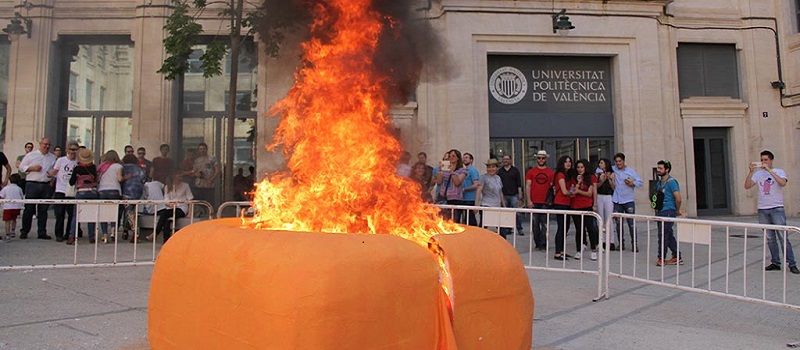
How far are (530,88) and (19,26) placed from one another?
43.1ft

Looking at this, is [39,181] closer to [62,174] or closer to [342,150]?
[62,174]

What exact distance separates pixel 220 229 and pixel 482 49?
1160 centimetres

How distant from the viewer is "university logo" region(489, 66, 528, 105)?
554 inches

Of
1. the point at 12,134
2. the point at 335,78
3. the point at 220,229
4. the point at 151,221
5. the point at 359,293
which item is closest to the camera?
the point at 359,293

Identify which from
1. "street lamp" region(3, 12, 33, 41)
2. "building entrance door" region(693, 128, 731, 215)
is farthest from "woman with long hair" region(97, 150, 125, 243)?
"building entrance door" region(693, 128, 731, 215)

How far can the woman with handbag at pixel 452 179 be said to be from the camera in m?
8.77

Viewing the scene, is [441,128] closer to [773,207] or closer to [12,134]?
[773,207]

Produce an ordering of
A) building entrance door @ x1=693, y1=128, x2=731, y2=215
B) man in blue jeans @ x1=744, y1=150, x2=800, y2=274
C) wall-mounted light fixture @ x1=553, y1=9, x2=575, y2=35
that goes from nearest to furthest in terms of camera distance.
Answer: man in blue jeans @ x1=744, y1=150, x2=800, y2=274
wall-mounted light fixture @ x1=553, y1=9, x2=575, y2=35
building entrance door @ x1=693, y1=128, x2=731, y2=215

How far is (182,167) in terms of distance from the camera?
10.9 m

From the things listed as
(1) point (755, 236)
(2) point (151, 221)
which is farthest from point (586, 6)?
(2) point (151, 221)

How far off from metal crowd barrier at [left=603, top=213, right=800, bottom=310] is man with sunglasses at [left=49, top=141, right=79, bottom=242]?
8416 mm

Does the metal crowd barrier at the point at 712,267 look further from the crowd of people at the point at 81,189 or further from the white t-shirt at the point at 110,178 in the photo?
the white t-shirt at the point at 110,178

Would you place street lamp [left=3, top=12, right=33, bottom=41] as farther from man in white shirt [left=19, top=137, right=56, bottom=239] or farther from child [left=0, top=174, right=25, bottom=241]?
child [left=0, top=174, right=25, bottom=241]

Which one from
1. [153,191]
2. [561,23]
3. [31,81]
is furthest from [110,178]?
[561,23]
